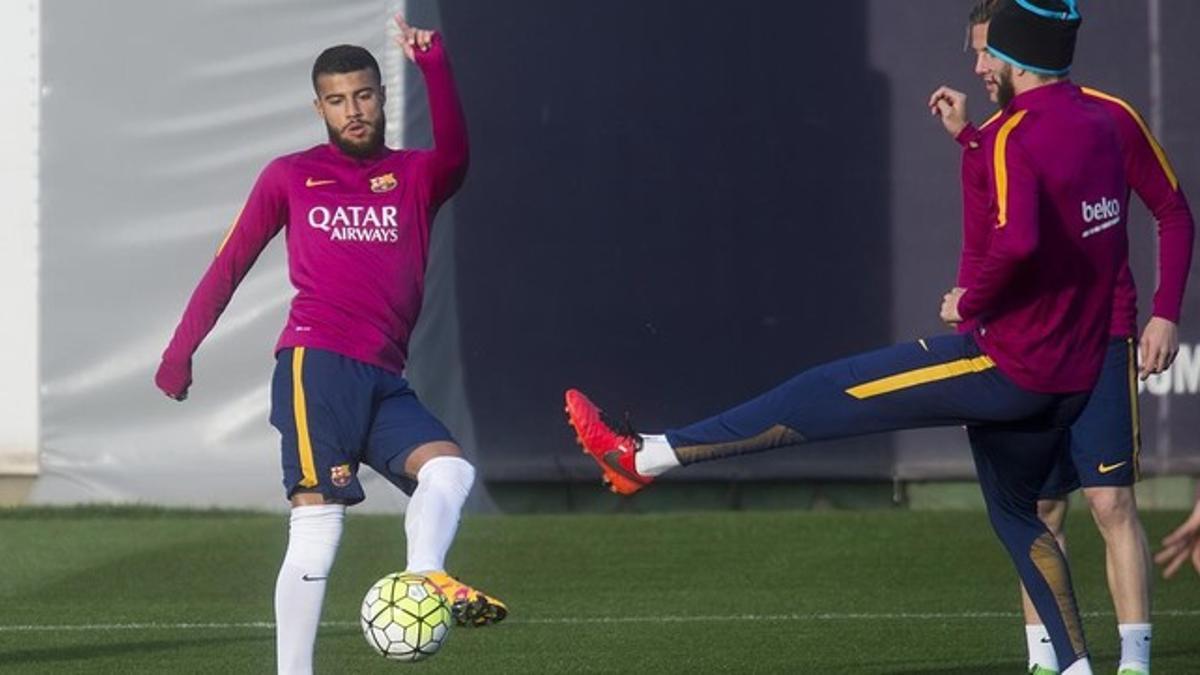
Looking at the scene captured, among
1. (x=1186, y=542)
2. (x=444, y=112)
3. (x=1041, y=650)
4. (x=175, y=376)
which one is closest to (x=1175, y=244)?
(x=1041, y=650)

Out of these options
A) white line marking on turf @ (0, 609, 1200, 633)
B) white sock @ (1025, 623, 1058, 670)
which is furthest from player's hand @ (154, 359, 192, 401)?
white sock @ (1025, 623, 1058, 670)

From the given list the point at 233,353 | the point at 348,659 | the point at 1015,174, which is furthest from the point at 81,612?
the point at 1015,174

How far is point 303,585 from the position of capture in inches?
278

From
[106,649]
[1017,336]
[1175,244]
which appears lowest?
[106,649]

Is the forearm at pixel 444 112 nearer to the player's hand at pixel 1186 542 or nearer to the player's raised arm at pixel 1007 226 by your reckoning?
the player's raised arm at pixel 1007 226

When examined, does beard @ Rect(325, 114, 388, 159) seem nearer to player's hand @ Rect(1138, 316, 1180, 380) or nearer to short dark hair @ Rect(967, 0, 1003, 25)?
short dark hair @ Rect(967, 0, 1003, 25)

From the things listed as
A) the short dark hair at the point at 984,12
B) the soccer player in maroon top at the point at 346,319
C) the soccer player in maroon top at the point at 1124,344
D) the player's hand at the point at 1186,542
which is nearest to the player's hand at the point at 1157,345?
the soccer player in maroon top at the point at 1124,344

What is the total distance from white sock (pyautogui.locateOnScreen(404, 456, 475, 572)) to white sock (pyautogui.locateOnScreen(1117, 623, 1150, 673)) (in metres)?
1.94

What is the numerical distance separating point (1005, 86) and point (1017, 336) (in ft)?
2.26

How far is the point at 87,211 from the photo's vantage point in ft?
40.7

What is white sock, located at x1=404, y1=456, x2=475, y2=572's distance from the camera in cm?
697

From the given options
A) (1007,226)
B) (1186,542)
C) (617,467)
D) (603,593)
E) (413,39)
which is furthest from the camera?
(603,593)

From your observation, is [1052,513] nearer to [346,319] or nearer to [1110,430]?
[1110,430]

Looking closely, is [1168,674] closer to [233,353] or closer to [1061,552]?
[1061,552]
